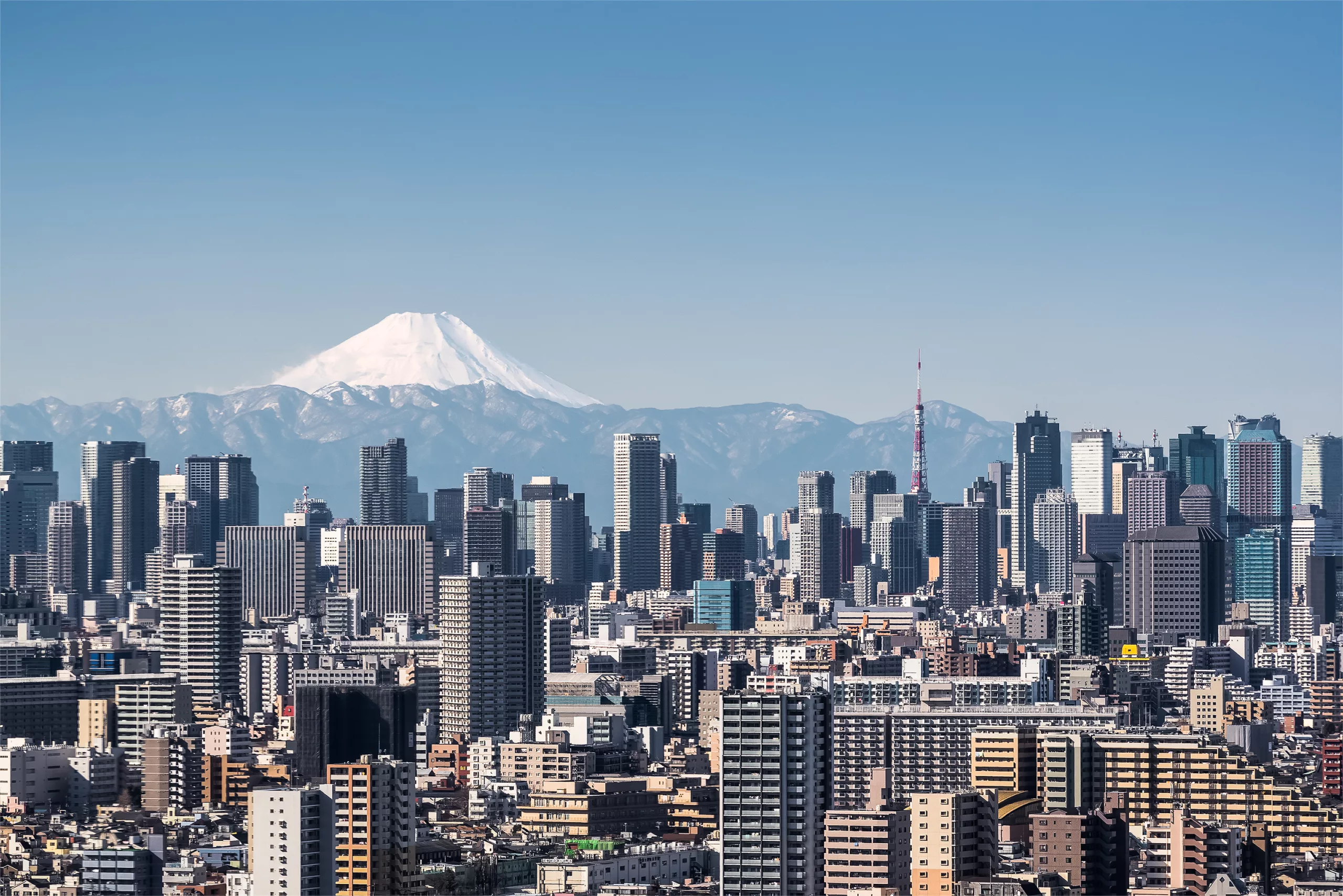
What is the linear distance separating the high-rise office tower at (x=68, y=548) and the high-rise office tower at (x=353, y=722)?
175ft

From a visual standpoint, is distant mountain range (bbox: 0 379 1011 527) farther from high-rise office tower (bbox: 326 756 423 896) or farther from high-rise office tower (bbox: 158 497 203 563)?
high-rise office tower (bbox: 326 756 423 896)

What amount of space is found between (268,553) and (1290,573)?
128 feet

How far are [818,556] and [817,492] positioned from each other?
13.5m

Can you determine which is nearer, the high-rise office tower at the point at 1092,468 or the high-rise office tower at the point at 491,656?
the high-rise office tower at the point at 491,656

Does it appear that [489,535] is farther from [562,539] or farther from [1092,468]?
[1092,468]

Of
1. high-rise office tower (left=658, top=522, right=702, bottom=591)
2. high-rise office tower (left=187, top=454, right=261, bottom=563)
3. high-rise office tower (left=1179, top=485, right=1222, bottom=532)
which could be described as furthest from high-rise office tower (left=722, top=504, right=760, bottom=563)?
high-rise office tower (left=187, top=454, right=261, bottom=563)

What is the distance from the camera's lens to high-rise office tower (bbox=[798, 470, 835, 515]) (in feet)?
427

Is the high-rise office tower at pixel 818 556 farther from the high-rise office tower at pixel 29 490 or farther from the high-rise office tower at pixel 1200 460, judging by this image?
the high-rise office tower at pixel 29 490

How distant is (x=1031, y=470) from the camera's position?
13475 cm

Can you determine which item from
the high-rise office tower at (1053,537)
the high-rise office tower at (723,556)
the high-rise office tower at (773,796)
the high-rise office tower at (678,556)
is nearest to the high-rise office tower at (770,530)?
the high-rise office tower at (1053,537)

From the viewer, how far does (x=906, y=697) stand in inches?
2158

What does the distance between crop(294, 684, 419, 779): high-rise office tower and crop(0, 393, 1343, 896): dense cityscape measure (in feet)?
0.42

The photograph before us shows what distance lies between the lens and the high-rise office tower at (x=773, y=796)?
1108 inches

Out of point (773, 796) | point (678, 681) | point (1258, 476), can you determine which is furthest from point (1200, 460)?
point (773, 796)
